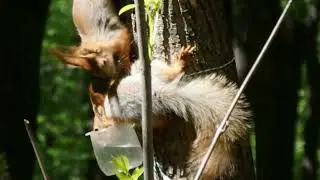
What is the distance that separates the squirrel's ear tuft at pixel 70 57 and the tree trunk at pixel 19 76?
400cm

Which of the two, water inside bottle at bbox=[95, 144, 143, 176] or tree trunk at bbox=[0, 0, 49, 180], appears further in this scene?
tree trunk at bbox=[0, 0, 49, 180]

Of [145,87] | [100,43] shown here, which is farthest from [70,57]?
[145,87]

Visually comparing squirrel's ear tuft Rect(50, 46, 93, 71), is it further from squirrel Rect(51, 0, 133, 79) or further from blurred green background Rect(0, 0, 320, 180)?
blurred green background Rect(0, 0, 320, 180)

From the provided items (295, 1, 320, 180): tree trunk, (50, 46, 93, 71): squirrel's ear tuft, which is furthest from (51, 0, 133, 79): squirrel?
(295, 1, 320, 180): tree trunk

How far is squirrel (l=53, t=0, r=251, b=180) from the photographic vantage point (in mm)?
3078

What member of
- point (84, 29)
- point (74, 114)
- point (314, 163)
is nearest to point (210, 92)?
point (84, 29)

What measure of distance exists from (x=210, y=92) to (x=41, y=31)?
5.42 meters

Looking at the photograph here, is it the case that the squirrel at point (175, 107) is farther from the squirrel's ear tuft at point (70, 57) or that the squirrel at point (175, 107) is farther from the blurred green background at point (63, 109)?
the blurred green background at point (63, 109)

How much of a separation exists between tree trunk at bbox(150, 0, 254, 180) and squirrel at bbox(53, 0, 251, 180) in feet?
0.13

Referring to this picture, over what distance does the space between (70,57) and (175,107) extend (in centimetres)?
62

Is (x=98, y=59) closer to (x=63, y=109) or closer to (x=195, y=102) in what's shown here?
(x=195, y=102)

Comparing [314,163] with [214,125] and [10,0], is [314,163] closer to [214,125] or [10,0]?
[10,0]

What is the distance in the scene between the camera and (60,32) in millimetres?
12977

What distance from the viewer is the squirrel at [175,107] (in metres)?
3.08
